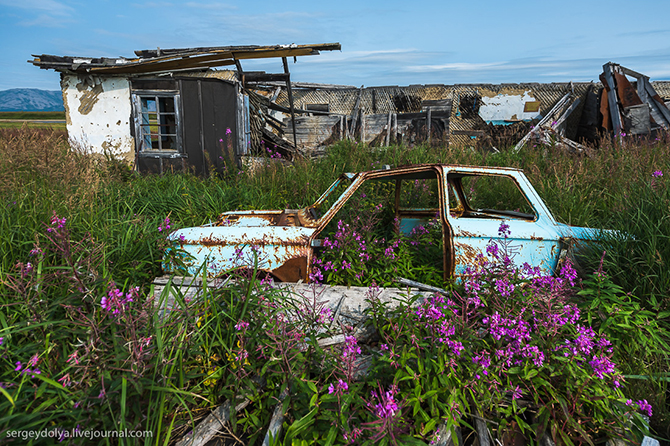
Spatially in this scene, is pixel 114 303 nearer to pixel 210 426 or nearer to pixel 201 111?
pixel 210 426

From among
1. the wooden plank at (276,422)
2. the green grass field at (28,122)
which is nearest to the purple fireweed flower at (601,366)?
the wooden plank at (276,422)

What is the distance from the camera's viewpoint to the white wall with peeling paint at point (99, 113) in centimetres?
934

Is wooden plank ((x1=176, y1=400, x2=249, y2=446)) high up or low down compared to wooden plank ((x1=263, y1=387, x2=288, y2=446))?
down

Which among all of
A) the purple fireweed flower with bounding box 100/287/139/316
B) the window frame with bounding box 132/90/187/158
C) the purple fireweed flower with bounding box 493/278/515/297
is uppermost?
the window frame with bounding box 132/90/187/158

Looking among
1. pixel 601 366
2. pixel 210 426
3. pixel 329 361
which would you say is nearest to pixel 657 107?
pixel 601 366

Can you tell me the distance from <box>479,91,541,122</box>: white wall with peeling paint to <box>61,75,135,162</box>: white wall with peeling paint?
1670 cm

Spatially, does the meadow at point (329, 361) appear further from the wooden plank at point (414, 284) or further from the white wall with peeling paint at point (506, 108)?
the white wall with peeling paint at point (506, 108)

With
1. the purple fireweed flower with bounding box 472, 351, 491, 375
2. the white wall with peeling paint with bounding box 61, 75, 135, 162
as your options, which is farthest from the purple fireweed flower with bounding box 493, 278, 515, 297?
the white wall with peeling paint with bounding box 61, 75, 135, 162

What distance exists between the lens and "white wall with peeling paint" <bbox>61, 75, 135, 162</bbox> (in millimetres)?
9338

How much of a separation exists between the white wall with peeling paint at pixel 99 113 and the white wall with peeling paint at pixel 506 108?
16705mm

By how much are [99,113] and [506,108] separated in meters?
18.0

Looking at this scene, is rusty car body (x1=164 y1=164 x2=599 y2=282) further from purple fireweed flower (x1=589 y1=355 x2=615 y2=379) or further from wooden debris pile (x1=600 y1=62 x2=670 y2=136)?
wooden debris pile (x1=600 y1=62 x2=670 y2=136)

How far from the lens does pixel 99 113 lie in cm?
945

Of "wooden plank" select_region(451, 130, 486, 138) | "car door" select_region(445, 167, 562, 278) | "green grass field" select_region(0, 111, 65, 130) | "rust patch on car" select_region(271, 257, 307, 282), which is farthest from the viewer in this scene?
"green grass field" select_region(0, 111, 65, 130)
